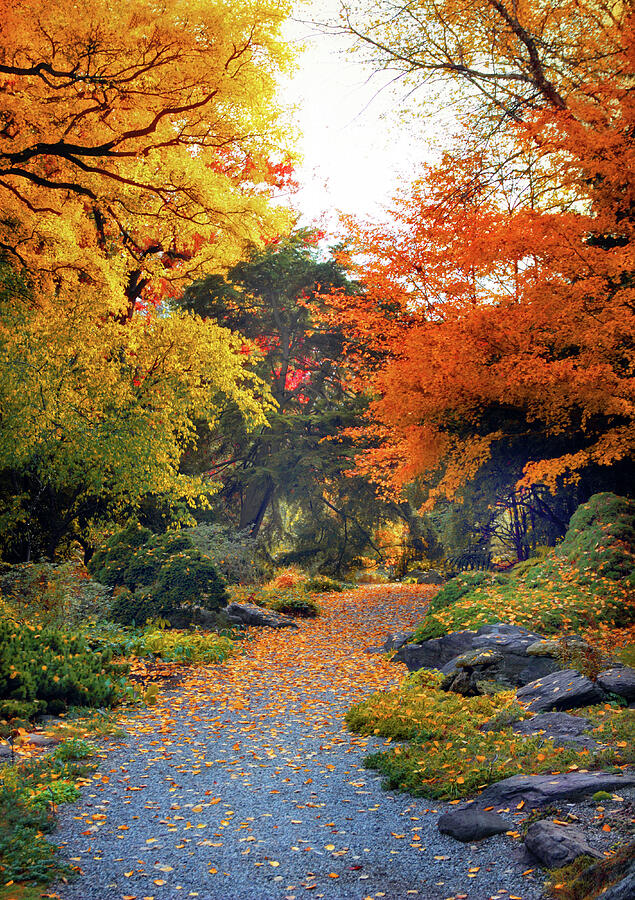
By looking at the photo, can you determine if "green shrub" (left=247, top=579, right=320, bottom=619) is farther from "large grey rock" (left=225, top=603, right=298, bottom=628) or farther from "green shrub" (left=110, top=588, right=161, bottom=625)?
"green shrub" (left=110, top=588, right=161, bottom=625)

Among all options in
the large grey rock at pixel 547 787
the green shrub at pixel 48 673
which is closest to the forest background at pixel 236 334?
the green shrub at pixel 48 673

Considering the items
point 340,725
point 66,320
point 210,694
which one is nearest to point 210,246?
point 66,320

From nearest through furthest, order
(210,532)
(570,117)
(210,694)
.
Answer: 1. (210,694)
2. (570,117)
3. (210,532)

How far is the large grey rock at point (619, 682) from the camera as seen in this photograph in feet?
16.3

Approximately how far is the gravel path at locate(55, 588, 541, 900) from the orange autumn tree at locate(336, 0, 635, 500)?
17.8 feet

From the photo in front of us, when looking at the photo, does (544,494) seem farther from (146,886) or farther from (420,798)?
(146,886)

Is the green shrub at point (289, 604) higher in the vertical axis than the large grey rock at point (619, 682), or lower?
lower

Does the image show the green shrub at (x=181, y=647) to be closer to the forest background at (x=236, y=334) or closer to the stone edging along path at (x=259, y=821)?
the forest background at (x=236, y=334)

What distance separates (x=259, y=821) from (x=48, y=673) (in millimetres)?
3017

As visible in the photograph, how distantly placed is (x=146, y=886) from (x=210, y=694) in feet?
13.1

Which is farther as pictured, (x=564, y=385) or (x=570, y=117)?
(x=564, y=385)

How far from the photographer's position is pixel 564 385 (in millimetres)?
9273

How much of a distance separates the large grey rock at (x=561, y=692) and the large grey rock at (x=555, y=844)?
81.9 inches

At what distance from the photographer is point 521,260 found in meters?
9.41
